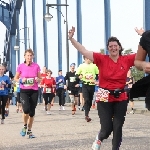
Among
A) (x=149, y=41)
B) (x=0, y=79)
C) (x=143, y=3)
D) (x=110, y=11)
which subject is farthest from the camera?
(x=110, y=11)

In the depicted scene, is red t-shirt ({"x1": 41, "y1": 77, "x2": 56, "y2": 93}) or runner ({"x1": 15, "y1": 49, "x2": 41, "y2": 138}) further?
red t-shirt ({"x1": 41, "y1": 77, "x2": 56, "y2": 93})

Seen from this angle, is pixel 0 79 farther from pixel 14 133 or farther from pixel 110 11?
pixel 110 11

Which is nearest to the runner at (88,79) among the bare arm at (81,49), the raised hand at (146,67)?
the bare arm at (81,49)

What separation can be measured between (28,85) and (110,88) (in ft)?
9.83

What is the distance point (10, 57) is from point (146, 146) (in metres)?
52.7

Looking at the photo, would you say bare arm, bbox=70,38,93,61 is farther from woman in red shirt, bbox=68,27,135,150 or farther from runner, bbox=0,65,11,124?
runner, bbox=0,65,11,124

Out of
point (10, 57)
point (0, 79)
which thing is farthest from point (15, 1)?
point (0, 79)

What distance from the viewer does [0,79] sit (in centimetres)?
1162

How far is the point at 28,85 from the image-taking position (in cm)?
847

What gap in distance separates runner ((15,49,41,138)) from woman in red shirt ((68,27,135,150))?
2812 millimetres

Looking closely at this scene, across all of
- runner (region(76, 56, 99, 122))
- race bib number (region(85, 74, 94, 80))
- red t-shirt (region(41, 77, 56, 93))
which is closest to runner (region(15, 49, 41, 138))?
runner (region(76, 56, 99, 122))

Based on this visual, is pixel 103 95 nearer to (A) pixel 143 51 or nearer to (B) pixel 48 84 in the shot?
(A) pixel 143 51

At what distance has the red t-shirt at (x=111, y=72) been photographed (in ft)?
18.6

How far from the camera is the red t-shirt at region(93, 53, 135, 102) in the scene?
5.68 m
